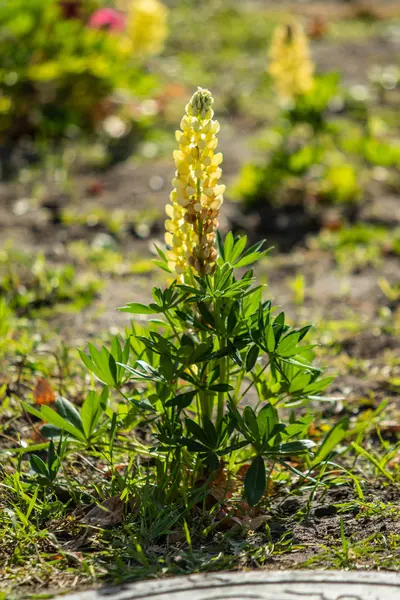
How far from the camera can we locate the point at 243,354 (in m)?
2.27

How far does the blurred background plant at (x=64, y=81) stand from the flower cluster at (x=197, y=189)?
3849mm

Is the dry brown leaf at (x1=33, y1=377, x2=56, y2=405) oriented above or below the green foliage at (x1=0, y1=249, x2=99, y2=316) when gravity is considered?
below

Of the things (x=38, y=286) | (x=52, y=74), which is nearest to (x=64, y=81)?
(x=52, y=74)

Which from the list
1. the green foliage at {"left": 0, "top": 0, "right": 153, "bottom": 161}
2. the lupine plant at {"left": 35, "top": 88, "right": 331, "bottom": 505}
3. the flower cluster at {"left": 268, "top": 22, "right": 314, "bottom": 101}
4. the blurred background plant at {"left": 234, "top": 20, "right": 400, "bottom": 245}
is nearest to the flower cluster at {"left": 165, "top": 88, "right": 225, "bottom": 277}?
the lupine plant at {"left": 35, "top": 88, "right": 331, "bottom": 505}

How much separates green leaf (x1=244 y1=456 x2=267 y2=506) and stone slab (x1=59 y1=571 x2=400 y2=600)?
0.21m

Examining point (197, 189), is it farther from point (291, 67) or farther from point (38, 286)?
point (291, 67)

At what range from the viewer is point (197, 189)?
219 centimetres

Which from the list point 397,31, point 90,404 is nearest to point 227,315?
point 90,404

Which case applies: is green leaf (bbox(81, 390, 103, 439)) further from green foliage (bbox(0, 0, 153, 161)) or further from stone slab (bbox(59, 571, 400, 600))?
green foliage (bbox(0, 0, 153, 161))

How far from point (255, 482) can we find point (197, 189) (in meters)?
0.75

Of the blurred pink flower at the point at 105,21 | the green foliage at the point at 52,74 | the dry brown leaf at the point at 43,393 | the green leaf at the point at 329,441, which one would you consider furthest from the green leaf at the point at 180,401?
the blurred pink flower at the point at 105,21

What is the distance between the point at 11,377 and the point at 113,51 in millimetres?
4092

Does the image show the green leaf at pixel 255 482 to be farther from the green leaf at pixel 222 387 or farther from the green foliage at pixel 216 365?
the green leaf at pixel 222 387

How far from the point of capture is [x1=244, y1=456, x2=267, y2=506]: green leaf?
2139mm
